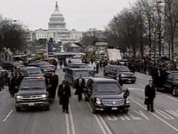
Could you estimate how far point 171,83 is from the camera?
98.7 feet

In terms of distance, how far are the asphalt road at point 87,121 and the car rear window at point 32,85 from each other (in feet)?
3.99

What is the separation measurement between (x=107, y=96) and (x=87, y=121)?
77.9 inches

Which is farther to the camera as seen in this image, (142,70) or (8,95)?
(142,70)

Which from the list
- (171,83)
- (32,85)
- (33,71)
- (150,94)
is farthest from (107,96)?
(33,71)

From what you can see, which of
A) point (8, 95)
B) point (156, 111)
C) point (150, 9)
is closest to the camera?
Answer: point (156, 111)

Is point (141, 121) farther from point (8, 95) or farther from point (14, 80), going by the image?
point (8, 95)

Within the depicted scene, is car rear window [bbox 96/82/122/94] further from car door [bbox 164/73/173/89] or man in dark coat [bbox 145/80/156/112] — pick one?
car door [bbox 164/73/173/89]

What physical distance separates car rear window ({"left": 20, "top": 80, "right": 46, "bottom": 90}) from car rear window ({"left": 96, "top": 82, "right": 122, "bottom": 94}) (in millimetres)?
2938

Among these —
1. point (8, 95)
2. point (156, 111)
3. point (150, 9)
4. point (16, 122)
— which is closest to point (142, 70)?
point (150, 9)

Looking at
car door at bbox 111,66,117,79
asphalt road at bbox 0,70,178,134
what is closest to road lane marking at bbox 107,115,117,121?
asphalt road at bbox 0,70,178,134

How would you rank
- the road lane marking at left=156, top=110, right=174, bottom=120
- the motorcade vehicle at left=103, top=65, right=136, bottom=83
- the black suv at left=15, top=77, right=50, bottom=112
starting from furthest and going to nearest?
the motorcade vehicle at left=103, top=65, right=136, bottom=83 < the black suv at left=15, top=77, right=50, bottom=112 < the road lane marking at left=156, top=110, right=174, bottom=120

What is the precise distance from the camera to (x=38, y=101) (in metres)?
21.7

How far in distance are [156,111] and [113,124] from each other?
14.2 feet

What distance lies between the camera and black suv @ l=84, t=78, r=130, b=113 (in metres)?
20.5
